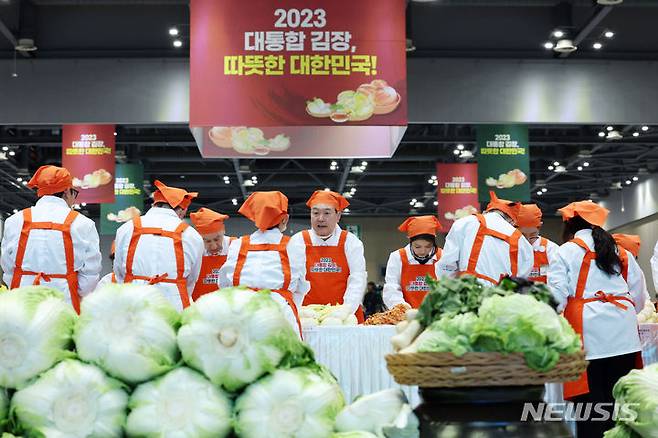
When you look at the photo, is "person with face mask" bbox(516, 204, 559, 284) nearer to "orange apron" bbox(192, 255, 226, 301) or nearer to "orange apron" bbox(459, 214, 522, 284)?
"orange apron" bbox(459, 214, 522, 284)

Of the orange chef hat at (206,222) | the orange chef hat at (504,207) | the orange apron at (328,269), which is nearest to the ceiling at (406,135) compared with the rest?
the orange chef hat at (206,222)

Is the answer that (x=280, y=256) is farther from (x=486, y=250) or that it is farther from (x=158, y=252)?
(x=486, y=250)

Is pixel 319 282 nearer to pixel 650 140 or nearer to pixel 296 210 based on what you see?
pixel 650 140

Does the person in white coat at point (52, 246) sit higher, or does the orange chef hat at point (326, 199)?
the orange chef hat at point (326, 199)

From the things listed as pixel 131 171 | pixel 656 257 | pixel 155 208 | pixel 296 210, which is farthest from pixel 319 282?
pixel 296 210

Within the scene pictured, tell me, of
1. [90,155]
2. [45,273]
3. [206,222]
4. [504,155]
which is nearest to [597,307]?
[45,273]

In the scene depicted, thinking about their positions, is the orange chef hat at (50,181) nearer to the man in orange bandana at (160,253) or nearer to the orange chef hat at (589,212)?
the man in orange bandana at (160,253)

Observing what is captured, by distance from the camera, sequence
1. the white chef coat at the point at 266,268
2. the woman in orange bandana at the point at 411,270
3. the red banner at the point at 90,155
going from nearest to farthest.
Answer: the white chef coat at the point at 266,268 → the woman in orange bandana at the point at 411,270 → the red banner at the point at 90,155

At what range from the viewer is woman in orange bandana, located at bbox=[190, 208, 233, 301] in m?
8.20

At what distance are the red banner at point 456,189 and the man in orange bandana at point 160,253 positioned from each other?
10224 mm

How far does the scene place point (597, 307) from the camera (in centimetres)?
547

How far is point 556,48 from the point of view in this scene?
1015cm

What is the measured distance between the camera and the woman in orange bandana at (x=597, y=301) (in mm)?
5445

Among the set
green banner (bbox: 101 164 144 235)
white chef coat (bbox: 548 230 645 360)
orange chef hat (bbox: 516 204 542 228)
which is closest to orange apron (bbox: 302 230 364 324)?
orange chef hat (bbox: 516 204 542 228)
